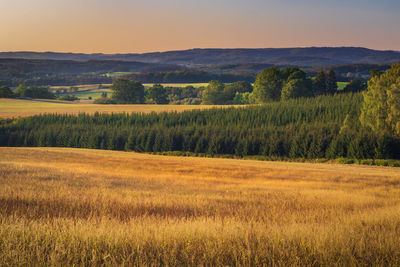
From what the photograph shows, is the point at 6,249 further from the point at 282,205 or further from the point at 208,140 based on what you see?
the point at 208,140

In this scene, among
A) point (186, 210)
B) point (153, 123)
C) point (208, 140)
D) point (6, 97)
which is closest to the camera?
point (186, 210)

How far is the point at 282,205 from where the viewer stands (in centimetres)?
1412

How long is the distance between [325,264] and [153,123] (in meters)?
99.5

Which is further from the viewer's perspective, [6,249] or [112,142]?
[112,142]

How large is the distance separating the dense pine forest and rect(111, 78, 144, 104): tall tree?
1619 inches

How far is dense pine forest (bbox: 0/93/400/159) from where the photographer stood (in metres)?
71.9

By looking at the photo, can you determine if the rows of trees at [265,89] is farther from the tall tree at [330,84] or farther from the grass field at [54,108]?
the grass field at [54,108]

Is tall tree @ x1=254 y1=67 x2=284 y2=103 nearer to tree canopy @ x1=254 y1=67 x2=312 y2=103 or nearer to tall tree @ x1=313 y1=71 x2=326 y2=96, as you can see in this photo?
tree canopy @ x1=254 y1=67 x2=312 y2=103

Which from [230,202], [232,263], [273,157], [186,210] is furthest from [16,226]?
[273,157]

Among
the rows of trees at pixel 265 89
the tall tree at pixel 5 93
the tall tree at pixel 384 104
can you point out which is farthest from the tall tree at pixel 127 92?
the tall tree at pixel 384 104

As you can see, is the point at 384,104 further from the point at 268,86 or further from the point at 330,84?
the point at 330,84

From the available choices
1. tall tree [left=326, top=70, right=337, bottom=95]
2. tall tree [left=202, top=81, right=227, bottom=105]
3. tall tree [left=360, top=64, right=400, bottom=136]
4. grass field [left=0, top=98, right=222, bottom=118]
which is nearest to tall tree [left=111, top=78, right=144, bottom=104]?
grass field [left=0, top=98, right=222, bottom=118]

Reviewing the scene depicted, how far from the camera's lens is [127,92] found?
15562cm

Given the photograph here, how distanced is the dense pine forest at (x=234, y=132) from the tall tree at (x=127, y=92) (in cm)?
4111
